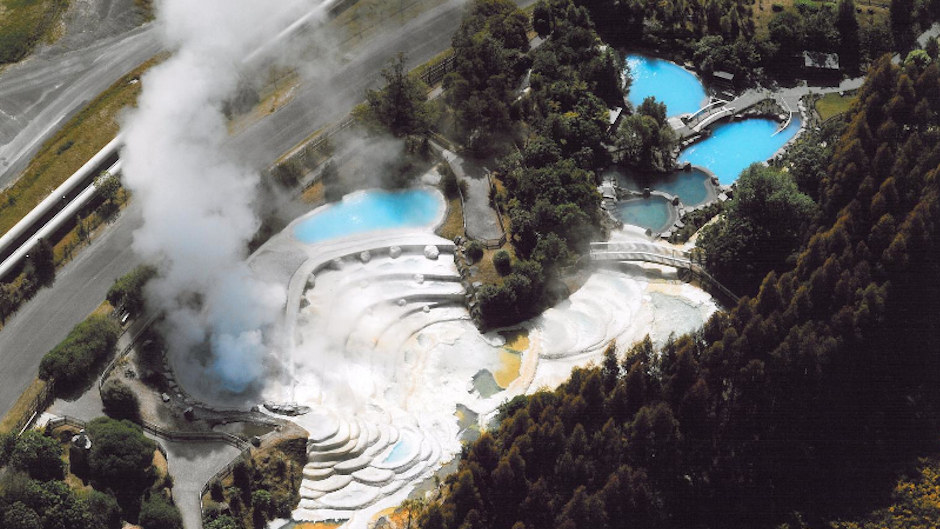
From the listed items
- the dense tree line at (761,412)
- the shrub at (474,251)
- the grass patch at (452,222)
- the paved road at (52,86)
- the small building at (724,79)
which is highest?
the paved road at (52,86)

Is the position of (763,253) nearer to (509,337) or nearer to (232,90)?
(509,337)

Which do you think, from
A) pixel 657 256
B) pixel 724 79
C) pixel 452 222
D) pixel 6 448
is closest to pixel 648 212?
pixel 657 256

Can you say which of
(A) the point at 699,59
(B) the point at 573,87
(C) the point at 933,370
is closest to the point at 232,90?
(B) the point at 573,87

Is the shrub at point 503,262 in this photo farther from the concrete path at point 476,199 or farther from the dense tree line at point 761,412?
the dense tree line at point 761,412

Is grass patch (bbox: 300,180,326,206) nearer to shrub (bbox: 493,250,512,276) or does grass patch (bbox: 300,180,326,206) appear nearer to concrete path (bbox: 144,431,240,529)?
shrub (bbox: 493,250,512,276)

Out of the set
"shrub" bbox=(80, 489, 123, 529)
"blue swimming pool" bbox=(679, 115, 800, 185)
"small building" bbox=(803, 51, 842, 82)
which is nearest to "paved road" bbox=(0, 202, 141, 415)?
"shrub" bbox=(80, 489, 123, 529)

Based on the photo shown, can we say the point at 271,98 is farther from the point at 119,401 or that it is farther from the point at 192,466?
the point at 192,466

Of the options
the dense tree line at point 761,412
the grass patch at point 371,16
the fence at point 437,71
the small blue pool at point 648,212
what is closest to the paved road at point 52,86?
the grass patch at point 371,16
